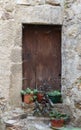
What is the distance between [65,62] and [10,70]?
0.91 metres

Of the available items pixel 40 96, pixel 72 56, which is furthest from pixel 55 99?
pixel 72 56

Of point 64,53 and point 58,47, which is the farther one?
point 58,47

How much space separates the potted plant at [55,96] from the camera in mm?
4875

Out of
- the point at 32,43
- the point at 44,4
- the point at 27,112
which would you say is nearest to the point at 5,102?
the point at 27,112

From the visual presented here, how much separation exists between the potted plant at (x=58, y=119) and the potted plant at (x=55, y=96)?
0.51m

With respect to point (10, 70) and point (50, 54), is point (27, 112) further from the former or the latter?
point (50, 54)

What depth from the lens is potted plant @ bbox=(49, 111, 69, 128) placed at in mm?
4180

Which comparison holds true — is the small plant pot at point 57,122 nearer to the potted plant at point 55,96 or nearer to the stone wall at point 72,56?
the stone wall at point 72,56

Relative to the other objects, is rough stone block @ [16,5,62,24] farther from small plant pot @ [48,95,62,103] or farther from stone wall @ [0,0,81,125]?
small plant pot @ [48,95,62,103]

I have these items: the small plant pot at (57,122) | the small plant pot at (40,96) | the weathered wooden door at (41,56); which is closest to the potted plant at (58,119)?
the small plant pot at (57,122)

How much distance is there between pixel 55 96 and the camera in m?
4.89

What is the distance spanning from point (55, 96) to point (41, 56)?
0.72 m

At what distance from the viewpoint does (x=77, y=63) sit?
4121 mm

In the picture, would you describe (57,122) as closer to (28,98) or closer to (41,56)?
(28,98)
